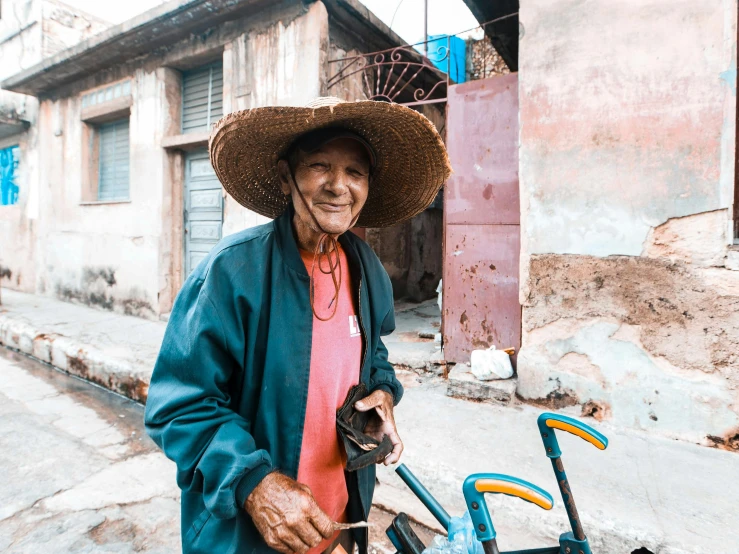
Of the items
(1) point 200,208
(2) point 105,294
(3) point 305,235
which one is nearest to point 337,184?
(3) point 305,235

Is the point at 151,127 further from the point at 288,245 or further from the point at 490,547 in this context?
the point at 490,547

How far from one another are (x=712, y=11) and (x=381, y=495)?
339 centimetres

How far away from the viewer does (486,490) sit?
3.49 feet

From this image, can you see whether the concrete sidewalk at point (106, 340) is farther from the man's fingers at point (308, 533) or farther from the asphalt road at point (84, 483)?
the man's fingers at point (308, 533)

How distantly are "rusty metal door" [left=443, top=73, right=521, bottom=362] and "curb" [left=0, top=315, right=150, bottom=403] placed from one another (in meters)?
2.93

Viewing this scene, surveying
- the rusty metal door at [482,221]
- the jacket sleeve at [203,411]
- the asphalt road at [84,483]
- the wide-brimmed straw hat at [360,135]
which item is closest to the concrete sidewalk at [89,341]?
the asphalt road at [84,483]

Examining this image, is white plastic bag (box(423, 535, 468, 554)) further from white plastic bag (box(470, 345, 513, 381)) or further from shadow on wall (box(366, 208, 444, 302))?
shadow on wall (box(366, 208, 444, 302))

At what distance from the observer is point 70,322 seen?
242 inches

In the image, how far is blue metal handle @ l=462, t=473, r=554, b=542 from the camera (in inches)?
41.1

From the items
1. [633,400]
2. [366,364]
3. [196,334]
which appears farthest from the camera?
[633,400]

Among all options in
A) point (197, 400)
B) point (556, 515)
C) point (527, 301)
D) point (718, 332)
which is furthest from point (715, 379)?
point (197, 400)

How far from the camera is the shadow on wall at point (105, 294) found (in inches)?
259

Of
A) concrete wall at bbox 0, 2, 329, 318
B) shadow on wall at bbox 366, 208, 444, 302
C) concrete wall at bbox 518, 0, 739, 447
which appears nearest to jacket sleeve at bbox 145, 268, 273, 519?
concrete wall at bbox 518, 0, 739, 447

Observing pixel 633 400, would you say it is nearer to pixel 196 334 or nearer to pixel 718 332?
pixel 718 332
